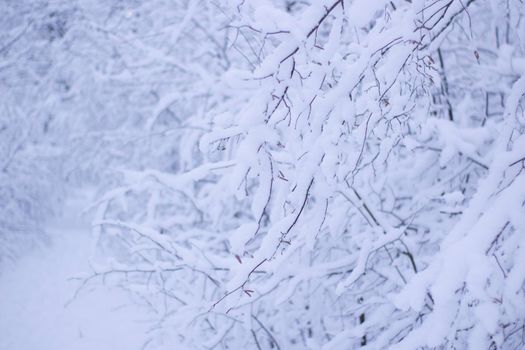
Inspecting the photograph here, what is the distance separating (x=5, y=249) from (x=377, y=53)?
10.2 meters

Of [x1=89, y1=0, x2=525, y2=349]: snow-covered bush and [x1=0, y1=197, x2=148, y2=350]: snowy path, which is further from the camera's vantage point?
[x1=0, y1=197, x2=148, y2=350]: snowy path

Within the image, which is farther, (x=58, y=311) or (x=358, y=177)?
(x=58, y=311)

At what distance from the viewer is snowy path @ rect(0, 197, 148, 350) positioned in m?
6.74

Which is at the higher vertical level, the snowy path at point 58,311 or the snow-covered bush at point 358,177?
the snowy path at point 58,311

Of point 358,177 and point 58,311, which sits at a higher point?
point 58,311

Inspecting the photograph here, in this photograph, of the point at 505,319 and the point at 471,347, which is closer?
the point at 471,347

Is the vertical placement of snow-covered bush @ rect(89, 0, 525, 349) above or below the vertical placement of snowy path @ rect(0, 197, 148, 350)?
A: below

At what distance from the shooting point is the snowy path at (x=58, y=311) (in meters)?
6.74

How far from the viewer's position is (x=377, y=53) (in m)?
1.14

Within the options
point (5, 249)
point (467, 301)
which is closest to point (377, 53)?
point (467, 301)

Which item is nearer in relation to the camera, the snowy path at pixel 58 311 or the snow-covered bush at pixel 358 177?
the snow-covered bush at pixel 358 177

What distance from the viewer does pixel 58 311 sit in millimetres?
7891

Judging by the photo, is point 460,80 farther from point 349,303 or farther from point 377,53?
point 377,53

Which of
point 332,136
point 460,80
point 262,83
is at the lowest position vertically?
point 332,136
